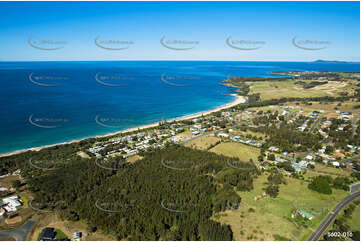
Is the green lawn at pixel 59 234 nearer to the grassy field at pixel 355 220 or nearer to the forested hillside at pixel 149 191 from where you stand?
the forested hillside at pixel 149 191

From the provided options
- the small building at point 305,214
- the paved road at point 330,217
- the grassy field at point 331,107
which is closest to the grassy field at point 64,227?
the paved road at point 330,217

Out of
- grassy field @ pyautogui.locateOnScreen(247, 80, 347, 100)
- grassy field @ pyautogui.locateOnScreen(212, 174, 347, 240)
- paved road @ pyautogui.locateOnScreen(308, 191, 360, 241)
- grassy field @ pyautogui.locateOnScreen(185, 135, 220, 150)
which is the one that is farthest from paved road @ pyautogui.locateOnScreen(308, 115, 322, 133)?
grassy field @ pyautogui.locateOnScreen(247, 80, 347, 100)

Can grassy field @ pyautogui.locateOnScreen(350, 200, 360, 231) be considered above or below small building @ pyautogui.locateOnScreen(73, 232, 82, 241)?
above

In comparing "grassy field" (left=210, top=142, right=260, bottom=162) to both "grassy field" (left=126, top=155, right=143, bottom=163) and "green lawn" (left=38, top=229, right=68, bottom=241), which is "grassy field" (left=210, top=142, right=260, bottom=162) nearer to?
"grassy field" (left=126, top=155, right=143, bottom=163)

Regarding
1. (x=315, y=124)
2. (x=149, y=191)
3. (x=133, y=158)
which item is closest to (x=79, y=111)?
(x=133, y=158)

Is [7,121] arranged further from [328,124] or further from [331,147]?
[328,124]
